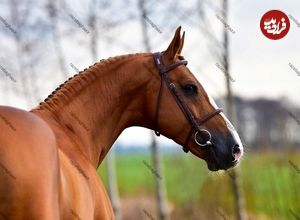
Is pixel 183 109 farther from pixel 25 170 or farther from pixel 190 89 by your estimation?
pixel 25 170

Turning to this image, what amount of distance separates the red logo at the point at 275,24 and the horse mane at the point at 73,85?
394cm

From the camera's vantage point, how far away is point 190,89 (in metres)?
5.29

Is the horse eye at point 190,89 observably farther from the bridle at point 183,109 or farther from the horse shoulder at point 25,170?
the horse shoulder at point 25,170

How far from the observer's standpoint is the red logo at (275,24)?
29.8 feet

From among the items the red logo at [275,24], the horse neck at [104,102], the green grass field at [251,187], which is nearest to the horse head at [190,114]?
the horse neck at [104,102]

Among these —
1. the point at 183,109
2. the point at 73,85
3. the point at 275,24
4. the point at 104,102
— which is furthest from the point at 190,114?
the point at 275,24

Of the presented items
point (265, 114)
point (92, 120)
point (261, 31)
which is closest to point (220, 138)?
point (92, 120)

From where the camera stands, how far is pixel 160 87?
5.34 m

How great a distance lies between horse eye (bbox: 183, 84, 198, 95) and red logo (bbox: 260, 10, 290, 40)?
13.0 ft

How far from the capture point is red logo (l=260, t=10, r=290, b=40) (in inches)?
358

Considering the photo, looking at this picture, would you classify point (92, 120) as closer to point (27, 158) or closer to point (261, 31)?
point (27, 158)

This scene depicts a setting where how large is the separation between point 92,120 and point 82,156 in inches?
21.9

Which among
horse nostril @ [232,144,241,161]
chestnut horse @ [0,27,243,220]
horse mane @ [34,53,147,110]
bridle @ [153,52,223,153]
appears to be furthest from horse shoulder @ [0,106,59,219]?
horse nostril @ [232,144,241,161]

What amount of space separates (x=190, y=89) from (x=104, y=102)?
647 mm
